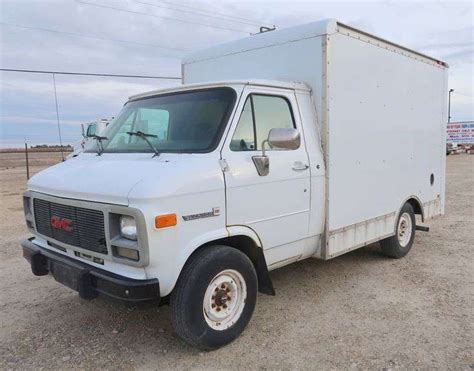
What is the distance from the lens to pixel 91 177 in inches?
149

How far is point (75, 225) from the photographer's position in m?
3.77

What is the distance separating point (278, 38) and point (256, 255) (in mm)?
2527

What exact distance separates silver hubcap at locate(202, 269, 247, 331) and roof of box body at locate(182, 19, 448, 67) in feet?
8.89

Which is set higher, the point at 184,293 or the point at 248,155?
the point at 248,155

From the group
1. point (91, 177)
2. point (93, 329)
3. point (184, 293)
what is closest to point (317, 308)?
point (184, 293)

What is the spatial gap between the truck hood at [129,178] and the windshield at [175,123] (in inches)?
7.0

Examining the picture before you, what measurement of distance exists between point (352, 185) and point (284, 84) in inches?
60.0

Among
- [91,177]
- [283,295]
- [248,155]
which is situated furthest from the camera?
[283,295]

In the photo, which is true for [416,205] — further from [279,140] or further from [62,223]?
[62,223]

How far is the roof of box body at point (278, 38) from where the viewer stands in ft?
15.5

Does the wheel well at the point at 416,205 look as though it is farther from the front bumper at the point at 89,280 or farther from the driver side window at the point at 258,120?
the front bumper at the point at 89,280

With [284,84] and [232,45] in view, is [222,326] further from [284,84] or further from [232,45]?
[232,45]

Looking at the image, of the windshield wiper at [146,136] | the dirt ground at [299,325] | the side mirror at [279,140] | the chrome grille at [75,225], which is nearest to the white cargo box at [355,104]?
the dirt ground at [299,325]

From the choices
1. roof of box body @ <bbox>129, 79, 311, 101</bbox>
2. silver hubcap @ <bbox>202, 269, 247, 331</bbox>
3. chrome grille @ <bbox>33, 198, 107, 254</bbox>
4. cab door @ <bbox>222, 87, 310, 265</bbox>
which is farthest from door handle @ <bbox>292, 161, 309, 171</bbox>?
chrome grille @ <bbox>33, 198, 107, 254</bbox>
